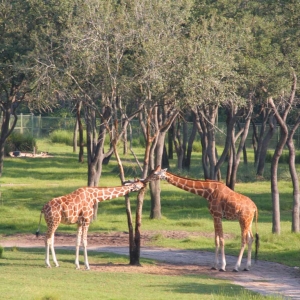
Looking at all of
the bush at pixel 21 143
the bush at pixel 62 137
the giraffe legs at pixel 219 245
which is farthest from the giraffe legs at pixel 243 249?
the bush at pixel 62 137

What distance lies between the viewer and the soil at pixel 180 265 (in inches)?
666

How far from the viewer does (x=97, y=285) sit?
15.7 m

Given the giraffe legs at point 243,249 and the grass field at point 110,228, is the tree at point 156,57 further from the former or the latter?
the grass field at point 110,228

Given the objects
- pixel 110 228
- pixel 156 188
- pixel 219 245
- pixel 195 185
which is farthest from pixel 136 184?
pixel 156 188

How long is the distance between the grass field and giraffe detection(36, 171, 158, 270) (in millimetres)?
675

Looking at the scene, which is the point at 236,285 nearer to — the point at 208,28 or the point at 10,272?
the point at 10,272

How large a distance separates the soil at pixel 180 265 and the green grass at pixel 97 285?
27.5 inches

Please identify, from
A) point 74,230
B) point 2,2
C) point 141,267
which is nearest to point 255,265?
point 141,267

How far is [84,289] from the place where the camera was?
1498 cm

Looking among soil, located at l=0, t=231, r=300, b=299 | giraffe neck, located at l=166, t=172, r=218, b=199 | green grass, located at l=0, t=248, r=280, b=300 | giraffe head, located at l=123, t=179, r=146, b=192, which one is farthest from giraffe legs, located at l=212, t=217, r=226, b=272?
giraffe head, located at l=123, t=179, r=146, b=192

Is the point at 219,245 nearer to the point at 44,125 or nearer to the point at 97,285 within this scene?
the point at 97,285

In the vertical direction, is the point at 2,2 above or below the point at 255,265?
above

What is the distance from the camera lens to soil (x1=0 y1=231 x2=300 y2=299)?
16922 millimetres

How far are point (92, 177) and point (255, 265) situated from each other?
7708mm
